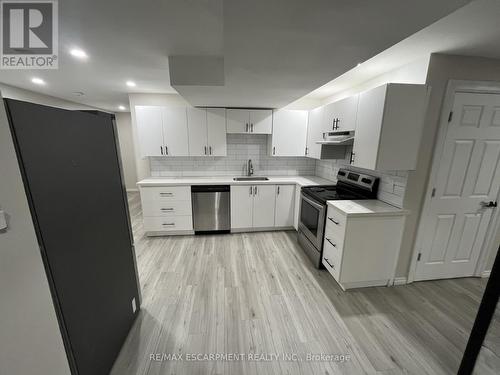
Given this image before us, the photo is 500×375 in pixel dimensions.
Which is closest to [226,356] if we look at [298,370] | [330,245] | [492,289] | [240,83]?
[298,370]

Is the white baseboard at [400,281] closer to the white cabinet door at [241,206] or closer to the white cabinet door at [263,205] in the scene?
the white cabinet door at [263,205]

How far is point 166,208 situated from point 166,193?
258mm

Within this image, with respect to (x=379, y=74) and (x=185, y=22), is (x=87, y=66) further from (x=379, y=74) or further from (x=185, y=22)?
(x=379, y=74)

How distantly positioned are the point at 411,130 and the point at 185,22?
2.17 m

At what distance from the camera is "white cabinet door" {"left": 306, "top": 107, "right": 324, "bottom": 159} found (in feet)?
10.2

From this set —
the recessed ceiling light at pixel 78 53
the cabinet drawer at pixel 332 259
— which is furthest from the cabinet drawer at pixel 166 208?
the cabinet drawer at pixel 332 259

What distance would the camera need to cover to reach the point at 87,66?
7.17 feet

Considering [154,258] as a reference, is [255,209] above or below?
above

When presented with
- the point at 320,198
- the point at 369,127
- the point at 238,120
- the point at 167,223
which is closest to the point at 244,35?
the point at 369,127

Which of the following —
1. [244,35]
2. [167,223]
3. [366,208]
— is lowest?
[167,223]

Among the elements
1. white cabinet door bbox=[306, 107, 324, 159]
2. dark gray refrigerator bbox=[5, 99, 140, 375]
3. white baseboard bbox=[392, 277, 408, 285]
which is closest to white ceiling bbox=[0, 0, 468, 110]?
dark gray refrigerator bbox=[5, 99, 140, 375]

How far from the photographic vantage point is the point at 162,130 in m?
3.36

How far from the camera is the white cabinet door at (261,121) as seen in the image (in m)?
3.50

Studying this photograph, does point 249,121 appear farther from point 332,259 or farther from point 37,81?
point 37,81
